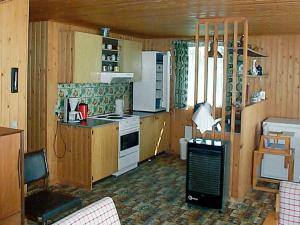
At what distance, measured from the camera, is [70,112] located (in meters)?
5.45

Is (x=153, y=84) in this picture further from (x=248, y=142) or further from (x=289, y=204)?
(x=289, y=204)

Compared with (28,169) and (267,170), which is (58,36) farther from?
(267,170)

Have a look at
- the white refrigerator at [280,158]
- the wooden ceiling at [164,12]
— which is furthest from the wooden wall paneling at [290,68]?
the wooden ceiling at [164,12]

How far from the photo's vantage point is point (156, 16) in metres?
4.53

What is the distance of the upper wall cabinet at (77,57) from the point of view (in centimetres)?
516

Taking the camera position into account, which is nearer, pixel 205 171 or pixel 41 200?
pixel 41 200

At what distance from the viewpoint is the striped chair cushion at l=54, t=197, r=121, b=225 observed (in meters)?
1.88

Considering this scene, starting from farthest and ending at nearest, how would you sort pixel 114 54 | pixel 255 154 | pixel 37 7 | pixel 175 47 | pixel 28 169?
pixel 175 47 < pixel 114 54 < pixel 255 154 < pixel 37 7 < pixel 28 169

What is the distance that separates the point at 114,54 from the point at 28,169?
124 inches

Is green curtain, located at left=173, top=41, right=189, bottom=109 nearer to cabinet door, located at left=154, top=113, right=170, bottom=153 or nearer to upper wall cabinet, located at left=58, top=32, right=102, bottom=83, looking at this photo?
cabinet door, located at left=154, top=113, right=170, bottom=153

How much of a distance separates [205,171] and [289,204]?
1.91 metres

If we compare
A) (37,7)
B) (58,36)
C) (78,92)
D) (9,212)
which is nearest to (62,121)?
(78,92)

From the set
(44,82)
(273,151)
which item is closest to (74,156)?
(44,82)

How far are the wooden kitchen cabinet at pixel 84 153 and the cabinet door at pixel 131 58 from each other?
1.31m
